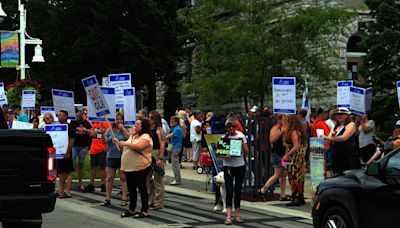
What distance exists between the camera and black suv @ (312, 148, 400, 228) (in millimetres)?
7891

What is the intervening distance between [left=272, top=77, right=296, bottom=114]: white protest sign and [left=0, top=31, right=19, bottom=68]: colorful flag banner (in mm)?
21663

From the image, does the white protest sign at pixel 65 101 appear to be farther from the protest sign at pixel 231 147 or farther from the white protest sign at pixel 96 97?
the protest sign at pixel 231 147

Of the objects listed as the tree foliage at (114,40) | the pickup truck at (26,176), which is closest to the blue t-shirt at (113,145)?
the pickup truck at (26,176)

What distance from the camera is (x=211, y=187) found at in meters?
17.0

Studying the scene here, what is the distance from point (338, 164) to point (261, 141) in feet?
9.21

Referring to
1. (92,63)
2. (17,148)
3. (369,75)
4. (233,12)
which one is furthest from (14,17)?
(17,148)

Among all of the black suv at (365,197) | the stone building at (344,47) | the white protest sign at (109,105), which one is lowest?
the black suv at (365,197)

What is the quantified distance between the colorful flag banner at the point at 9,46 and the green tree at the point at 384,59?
1799cm

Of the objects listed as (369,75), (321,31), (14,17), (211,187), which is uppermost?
(14,17)

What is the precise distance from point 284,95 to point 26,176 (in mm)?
7270

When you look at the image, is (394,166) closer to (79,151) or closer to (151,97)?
(79,151)

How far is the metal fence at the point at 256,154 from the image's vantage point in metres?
14.9

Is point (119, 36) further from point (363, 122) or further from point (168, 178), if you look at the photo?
point (363, 122)

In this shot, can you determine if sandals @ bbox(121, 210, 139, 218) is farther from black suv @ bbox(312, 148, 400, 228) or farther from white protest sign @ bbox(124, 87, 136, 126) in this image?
black suv @ bbox(312, 148, 400, 228)
